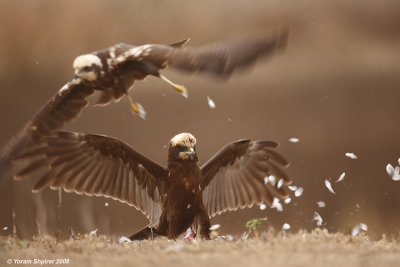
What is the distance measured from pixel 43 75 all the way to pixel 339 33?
11.3 feet

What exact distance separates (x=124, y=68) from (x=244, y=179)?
183 cm

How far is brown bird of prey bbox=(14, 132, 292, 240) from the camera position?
21.3ft

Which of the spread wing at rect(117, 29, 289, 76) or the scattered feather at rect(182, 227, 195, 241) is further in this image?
the scattered feather at rect(182, 227, 195, 241)

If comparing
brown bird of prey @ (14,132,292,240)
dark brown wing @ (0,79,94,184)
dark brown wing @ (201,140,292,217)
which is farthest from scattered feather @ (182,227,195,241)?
dark brown wing @ (0,79,94,184)

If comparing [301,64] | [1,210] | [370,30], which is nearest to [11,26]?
[1,210]

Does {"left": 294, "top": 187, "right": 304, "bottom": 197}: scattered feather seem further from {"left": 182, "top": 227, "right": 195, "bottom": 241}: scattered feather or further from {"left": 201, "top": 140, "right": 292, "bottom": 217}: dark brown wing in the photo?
{"left": 182, "top": 227, "right": 195, "bottom": 241}: scattered feather

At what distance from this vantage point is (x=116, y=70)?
236 inches

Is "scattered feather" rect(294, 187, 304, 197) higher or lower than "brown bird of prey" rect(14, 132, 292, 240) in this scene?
lower

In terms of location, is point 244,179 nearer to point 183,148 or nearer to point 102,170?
point 183,148

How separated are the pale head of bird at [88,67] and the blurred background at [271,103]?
2.51 metres

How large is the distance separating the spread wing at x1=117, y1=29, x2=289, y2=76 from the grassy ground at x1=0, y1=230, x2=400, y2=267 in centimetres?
124

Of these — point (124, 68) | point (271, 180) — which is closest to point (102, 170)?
point (124, 68)

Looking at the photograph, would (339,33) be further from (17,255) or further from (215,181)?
(17,255)

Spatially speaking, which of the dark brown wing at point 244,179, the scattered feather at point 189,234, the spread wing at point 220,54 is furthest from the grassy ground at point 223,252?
the dark brown wing at point 244,179
